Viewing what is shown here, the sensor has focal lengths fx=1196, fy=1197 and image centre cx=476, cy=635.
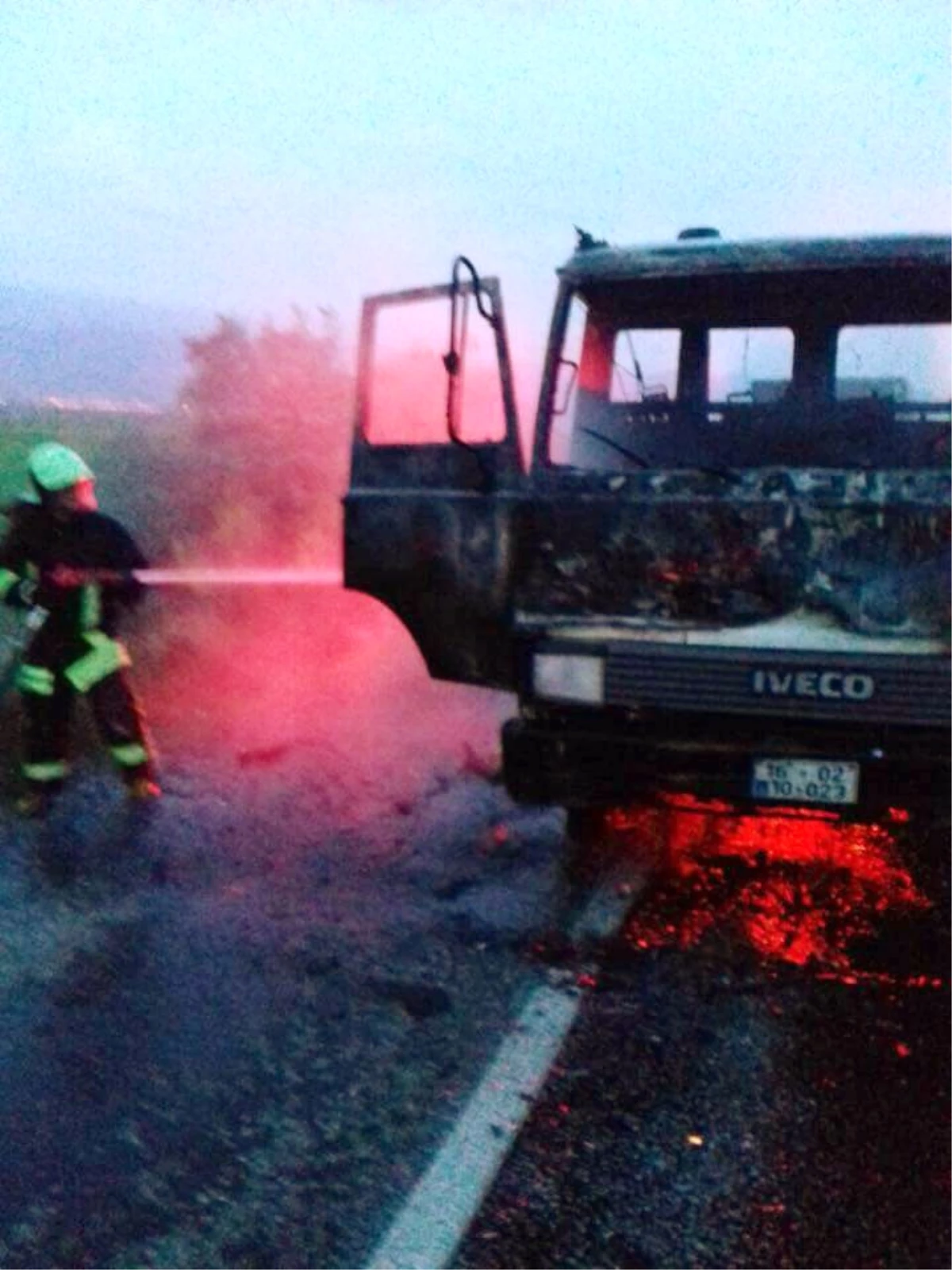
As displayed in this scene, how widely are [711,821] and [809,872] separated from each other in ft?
2.29

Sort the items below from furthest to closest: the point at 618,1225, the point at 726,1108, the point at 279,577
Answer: the point at 279,577 → the point at 726,1108 → the point at 618,1225

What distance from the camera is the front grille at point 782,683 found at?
3.77 meters

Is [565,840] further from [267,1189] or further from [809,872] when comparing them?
[267,1189]

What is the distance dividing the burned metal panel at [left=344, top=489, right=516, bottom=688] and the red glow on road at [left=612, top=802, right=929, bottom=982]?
2.97 feet

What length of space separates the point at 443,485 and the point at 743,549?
1.24 m

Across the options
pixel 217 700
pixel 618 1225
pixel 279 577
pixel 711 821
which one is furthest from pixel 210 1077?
pixel 279 577

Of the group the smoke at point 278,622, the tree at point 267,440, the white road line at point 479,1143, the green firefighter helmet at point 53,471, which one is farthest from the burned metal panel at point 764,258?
the tree at point 267,440

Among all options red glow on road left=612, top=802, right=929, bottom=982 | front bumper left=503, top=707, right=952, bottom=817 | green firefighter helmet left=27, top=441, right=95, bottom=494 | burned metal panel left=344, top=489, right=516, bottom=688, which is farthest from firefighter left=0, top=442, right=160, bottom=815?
red glow on road left=612, top=802, right=929, bottom=982

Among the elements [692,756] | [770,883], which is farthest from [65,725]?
[770,883]

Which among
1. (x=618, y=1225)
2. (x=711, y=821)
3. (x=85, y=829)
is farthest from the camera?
(x=711, y=821)

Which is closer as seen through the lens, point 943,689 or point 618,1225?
point 618,1225

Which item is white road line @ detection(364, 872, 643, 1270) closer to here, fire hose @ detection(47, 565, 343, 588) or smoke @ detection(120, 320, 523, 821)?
smoke @ detection(120, 320, 523, 821)

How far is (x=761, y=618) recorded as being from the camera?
3.94 metres

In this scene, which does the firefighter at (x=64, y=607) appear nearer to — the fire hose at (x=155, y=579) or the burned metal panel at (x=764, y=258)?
the fire hose at (x=155, y=579)
